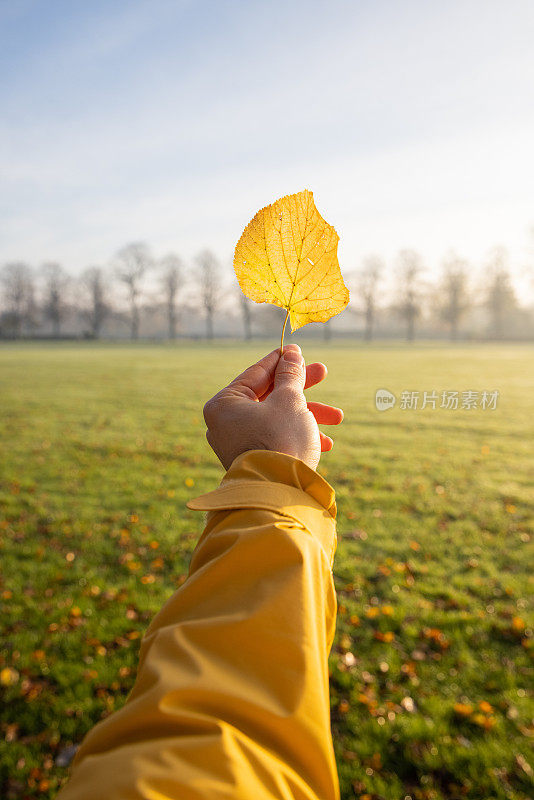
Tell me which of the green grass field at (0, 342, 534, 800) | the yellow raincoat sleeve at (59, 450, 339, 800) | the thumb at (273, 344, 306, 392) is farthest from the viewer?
the green grass field at (0, 342, 534, 800)

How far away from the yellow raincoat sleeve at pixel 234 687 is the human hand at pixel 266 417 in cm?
30

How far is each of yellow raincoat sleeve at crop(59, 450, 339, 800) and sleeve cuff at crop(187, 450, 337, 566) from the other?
1cm

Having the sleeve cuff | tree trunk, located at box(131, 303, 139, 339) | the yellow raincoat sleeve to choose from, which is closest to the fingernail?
the sleeve cuff

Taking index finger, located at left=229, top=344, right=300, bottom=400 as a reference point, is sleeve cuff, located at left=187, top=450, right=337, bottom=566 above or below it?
below

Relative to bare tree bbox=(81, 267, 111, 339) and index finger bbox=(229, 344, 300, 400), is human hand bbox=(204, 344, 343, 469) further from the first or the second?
bare tree bbox=(81, 267, 111, 339)

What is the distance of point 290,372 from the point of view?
1.45 m

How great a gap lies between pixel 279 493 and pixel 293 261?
2.19 ft

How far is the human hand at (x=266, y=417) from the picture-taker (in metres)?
1.28

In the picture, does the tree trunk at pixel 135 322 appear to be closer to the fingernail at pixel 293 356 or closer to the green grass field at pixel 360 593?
the green grass field at pixel 360 593

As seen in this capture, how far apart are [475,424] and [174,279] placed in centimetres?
5538

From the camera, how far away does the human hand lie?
1.28 meters

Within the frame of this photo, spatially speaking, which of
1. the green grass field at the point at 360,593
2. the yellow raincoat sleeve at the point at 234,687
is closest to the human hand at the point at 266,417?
the yellow raincoat sleeve at the point at 234,687

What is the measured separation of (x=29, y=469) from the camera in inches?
354

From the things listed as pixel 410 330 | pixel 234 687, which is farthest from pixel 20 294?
pixel 234 687
